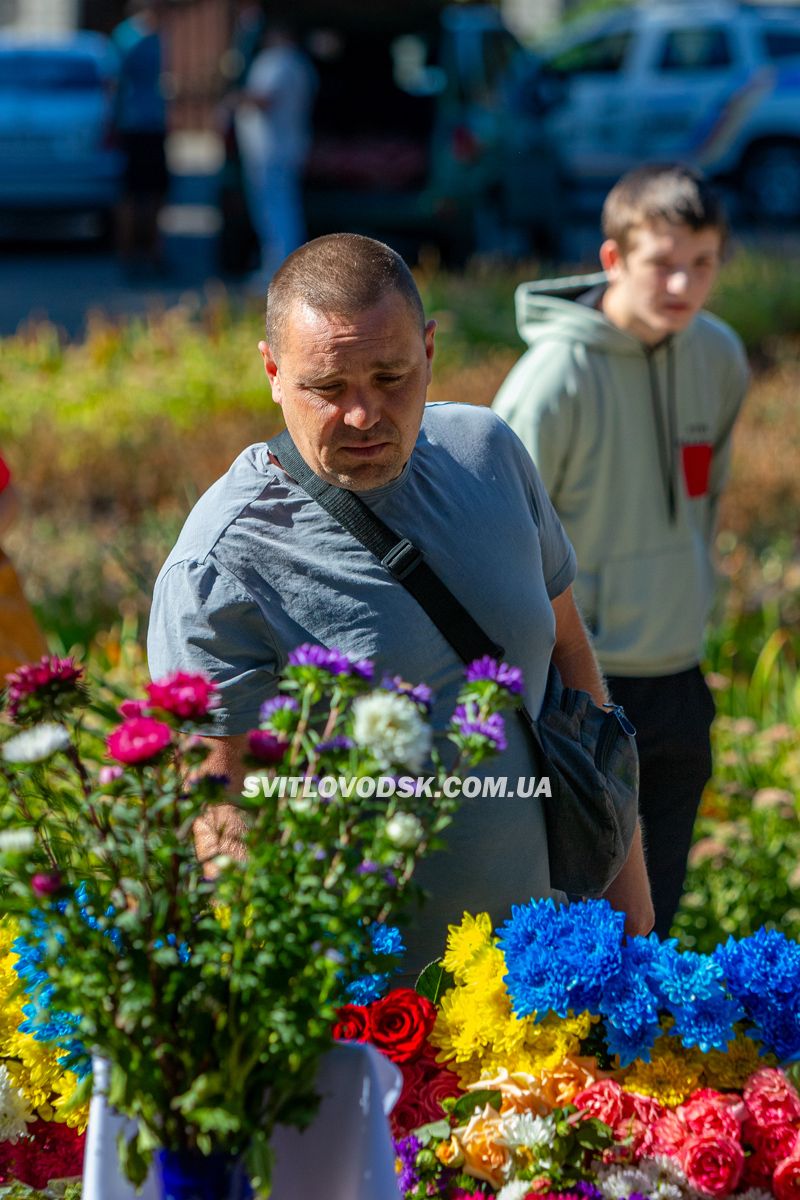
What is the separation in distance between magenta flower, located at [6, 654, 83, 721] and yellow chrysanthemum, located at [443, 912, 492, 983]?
0.57 m

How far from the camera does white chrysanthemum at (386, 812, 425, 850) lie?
1.31m

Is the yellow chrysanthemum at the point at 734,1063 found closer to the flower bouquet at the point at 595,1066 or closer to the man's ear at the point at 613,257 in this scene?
the flower bouquet at the point at 595,1066

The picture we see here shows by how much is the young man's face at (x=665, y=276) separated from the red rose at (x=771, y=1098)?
1.74 metres

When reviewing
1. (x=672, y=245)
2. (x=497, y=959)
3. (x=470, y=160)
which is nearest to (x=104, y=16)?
(x=470, y=160)

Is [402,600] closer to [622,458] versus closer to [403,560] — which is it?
[403,560]

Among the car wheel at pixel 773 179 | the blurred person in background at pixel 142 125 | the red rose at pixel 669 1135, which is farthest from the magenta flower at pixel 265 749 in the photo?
the car wheel at pixel 773 179

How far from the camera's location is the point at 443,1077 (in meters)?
1.74

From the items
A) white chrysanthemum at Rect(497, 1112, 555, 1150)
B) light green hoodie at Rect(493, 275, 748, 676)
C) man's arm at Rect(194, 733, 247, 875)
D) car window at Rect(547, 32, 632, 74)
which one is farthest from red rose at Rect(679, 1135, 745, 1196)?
car window at Rect(547, 32, 632, 74)

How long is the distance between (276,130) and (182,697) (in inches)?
419

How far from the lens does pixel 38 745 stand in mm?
1285

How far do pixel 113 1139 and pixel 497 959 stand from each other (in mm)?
495

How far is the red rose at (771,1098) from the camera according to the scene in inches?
64.4

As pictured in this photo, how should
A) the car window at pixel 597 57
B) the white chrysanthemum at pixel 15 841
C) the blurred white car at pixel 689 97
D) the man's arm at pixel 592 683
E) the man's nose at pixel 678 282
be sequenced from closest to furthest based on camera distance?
1. the white chrysanthemum at pixel 15 841
2. the man's arm at pixel 592 683
3. the man's nose at pixel 678 282
4. the blurred white car at pixel 689 97
5. the car window at pixel 597 57

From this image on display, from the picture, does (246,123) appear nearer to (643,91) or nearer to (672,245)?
(643,91)
